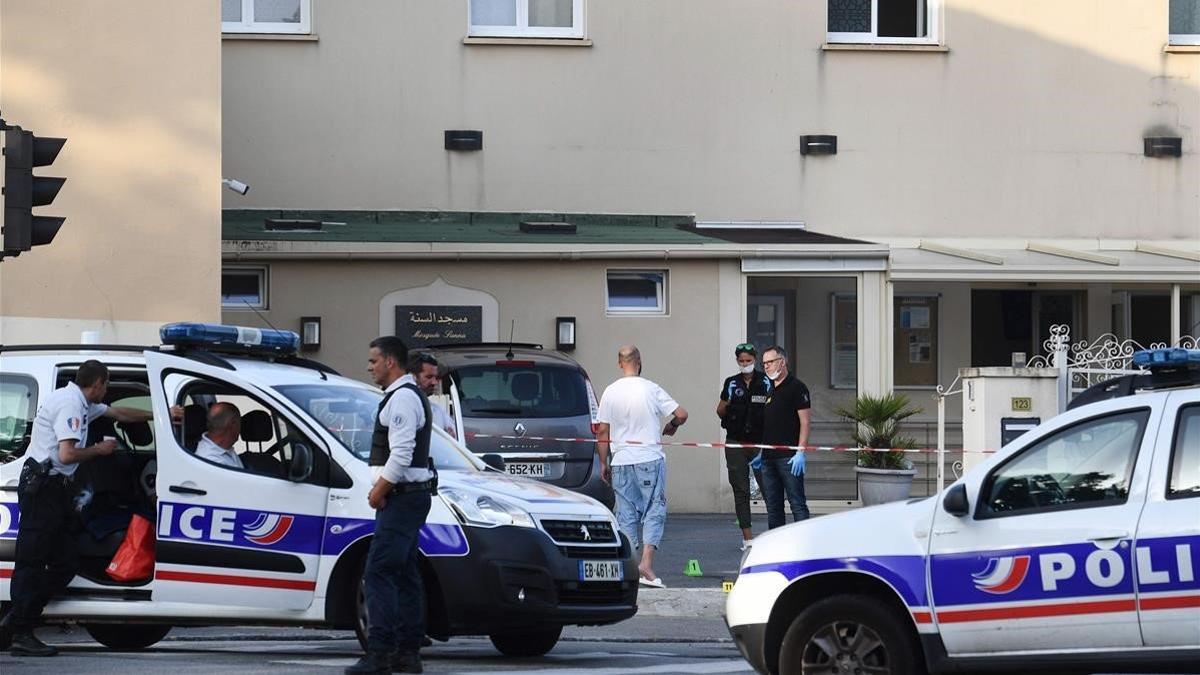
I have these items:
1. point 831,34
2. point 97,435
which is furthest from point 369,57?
point 97,435

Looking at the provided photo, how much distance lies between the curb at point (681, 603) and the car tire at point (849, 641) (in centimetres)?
502

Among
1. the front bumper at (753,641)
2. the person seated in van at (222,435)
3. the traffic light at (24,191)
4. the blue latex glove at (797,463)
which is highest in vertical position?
the traffic light at (24,191)

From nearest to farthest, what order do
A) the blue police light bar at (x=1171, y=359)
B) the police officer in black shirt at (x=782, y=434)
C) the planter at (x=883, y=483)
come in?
the blue police light bar at (x=1171, y=359)
the police officer in black shirt at (x=782, y=434)
the planter at (x=883, y=483)

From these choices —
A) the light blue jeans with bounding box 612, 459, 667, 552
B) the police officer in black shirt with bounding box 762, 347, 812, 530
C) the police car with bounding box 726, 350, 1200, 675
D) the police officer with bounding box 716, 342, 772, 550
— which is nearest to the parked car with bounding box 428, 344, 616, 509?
the police officer with bounding box 716, 342, 772, 550

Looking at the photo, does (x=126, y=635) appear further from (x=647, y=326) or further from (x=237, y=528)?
(x=647, y=326)

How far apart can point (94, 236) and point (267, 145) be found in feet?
21.7

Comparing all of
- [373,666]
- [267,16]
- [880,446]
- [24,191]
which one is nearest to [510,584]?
[373,666]

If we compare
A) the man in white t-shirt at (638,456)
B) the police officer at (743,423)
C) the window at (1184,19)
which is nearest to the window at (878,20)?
the window at (1184,19)

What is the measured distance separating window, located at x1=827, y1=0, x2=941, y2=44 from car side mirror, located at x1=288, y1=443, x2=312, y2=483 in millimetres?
14474

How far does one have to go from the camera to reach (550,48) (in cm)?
2331

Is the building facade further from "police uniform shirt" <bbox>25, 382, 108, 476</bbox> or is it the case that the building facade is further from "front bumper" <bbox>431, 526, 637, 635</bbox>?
"front bumper" <bbox>431, 526, 637, 635</bbox>

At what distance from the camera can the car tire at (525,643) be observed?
1123cm

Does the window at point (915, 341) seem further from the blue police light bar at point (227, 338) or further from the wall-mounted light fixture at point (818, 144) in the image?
the blue police light bar at point (227, 338)

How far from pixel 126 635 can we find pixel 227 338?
2003mm
